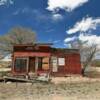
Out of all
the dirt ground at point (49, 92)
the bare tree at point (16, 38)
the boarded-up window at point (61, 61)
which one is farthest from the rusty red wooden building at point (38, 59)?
the bare tree at point (16, 38)

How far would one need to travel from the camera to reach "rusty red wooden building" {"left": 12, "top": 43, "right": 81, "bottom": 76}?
98.9 feet

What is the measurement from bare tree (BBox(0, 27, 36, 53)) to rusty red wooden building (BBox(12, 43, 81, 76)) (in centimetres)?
1618

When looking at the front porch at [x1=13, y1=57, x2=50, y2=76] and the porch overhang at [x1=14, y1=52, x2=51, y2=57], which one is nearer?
the front porch at [x1=13, y1=57, x2=50, y2=76]

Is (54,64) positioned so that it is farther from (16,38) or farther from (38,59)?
(16,38)

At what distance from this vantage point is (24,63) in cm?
3027

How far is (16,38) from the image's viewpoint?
47500 mm

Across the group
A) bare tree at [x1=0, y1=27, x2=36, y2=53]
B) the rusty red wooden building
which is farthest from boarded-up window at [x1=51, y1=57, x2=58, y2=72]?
bare tree at [x1=0, y1=27, x2=36, y2=53]

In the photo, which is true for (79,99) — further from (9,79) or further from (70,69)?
(70,69)

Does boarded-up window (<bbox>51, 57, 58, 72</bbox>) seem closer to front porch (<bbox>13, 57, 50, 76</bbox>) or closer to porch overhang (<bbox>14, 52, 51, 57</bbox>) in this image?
front porch (<bbox>13, 57, 50, 76</bbox>)

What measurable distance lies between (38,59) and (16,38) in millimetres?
17881

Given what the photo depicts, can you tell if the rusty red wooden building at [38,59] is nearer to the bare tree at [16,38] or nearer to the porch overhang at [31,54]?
the porch overhang at [31,54]

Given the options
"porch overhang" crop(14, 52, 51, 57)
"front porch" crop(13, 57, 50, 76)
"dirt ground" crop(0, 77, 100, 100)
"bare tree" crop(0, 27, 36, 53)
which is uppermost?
"bare tree" crop(0, 27, 36, 53)

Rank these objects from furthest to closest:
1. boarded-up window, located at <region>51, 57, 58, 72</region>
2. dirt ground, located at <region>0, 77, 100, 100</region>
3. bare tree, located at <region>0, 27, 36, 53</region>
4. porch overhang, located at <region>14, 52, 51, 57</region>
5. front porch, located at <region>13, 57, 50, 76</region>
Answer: bare tree, located at <region>0, 27, 36, 53</region> < boarded-up window, located at <region>51, 57, 58, 72</region> < porch overhang, located at <region>14, 52, 51, 57</region> < front porch, located at <region>13, 57, 50, 76</region> < dirt ground, located at <region>0, 77, 100, 100</region>

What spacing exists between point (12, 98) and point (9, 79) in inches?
371
